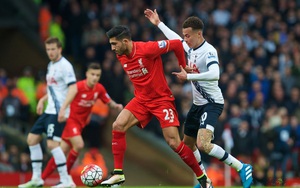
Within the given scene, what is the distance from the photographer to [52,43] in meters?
16.7

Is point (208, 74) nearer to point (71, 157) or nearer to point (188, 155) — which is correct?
point (188, 155)

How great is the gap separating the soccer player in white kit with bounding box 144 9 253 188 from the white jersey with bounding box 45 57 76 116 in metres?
3.04

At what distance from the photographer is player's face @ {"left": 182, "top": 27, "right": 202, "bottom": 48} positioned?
14156 millimetres

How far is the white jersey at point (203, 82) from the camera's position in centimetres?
1404

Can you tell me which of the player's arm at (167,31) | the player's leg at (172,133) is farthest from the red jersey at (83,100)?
the player's leg at (172,133)

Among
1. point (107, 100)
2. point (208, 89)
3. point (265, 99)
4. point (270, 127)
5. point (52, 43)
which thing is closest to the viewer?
point (208, 89)

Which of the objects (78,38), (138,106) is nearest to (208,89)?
(138,106)

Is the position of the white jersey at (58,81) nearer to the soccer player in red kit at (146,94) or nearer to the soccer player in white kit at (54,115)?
the soccer player in white kit at (54,115)

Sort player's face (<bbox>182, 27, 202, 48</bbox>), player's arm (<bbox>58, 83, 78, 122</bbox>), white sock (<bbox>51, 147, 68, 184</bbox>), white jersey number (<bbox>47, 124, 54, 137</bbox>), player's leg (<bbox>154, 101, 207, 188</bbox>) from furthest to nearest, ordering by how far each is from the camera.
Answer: white sock (<bbox>51, 147, 68, 184</bbox>) < white jersey number (<bbox>47, 124, 54, 137</bbox>) < player's arm (<bbox>58, 83, 78, 122</bbox>) < player's face (<bbox>182, 27, 202, 48</bbox>) < player's leg (<bbox>154, 101, 207, 188</bbox>)

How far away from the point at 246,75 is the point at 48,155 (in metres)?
6.25

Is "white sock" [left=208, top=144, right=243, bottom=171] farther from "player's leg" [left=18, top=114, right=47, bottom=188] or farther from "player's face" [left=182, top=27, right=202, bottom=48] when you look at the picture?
"player's leg" [left=18, top=114, right=47, bottom=188]

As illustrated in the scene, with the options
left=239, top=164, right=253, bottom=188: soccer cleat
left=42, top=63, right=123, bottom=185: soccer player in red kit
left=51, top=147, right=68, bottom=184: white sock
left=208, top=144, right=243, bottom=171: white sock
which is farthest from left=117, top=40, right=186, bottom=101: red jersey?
left=42, top=63, right=123, bottom=185: soccer player in red kit

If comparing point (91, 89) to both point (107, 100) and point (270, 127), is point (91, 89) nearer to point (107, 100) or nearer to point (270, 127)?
point (107, 100)

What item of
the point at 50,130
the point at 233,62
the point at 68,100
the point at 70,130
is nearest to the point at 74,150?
the point at 70,130
